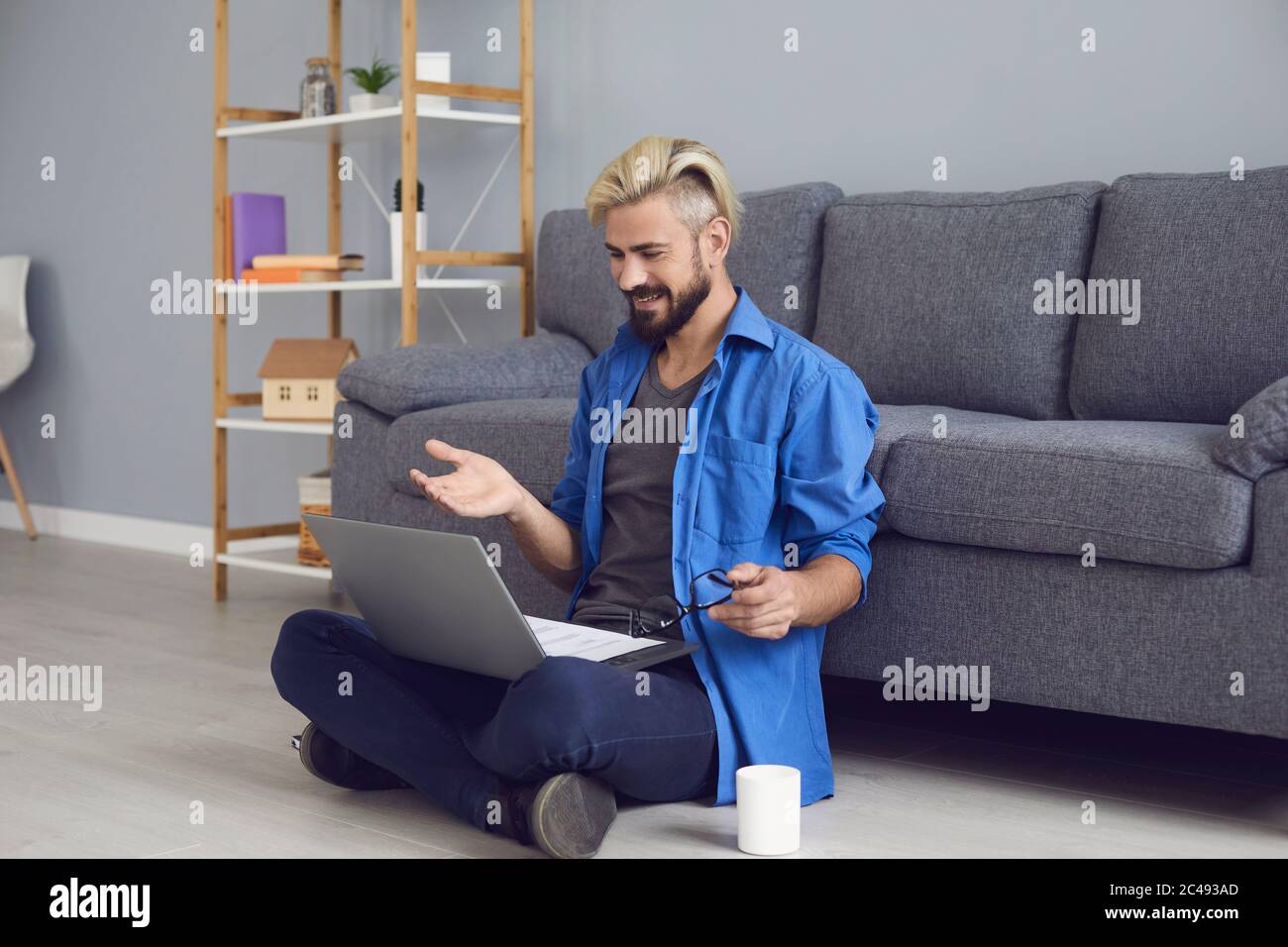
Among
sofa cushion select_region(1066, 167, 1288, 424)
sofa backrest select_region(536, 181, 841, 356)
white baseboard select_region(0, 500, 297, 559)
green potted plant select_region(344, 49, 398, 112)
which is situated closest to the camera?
sofa cushion select_region(1066, 167, 1288, 424)

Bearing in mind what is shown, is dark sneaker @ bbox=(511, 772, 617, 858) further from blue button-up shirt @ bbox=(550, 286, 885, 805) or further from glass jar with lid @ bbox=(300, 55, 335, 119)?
glass jar with lid @ bbox=(300, 55, 335, 119)

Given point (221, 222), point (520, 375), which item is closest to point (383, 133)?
point (221, 222)

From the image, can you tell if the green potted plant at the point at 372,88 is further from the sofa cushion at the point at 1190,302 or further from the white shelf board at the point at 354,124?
the sofa cushion at the point at 1190,302

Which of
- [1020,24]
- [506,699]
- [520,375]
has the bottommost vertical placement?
[506,699]

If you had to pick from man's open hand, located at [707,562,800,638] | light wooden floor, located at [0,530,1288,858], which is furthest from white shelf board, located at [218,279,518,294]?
man's open hand, located at [707,562,800,638]

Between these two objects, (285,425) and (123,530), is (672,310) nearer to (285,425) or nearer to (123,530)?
(285,425)

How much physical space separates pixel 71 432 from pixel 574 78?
2399 mm

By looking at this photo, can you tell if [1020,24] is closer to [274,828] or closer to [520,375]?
[520,375]

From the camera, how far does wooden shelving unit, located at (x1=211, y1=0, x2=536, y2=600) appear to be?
3480 mm

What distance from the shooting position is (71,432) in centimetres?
515

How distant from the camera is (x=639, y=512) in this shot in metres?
2.05

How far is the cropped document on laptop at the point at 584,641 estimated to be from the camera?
1.86 meters

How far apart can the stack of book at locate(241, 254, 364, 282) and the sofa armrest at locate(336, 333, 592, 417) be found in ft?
2.28

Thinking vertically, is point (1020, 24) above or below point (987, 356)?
above
